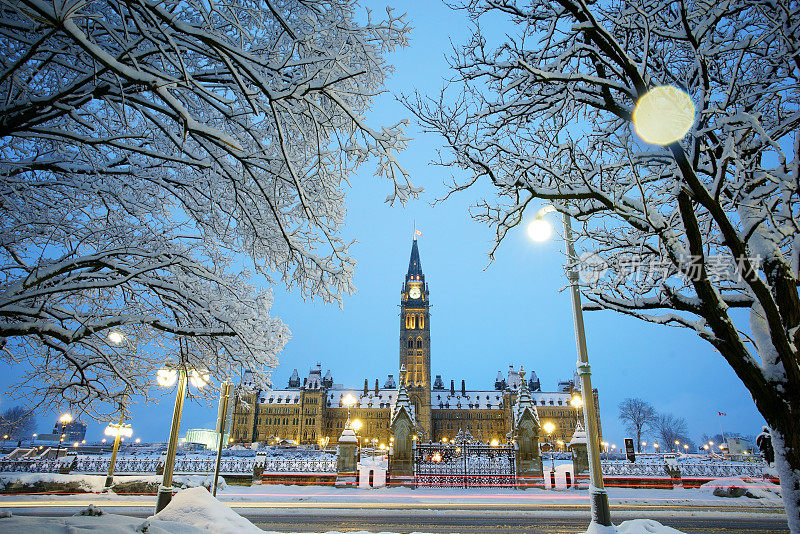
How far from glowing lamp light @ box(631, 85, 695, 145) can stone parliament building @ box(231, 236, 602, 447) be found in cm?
9926

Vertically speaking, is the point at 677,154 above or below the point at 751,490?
above

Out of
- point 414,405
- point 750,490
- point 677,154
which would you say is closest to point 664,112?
point 677,154

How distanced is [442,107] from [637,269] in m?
4.76

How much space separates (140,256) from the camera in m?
6.41

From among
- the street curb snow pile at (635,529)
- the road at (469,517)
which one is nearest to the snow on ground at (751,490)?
the road at (469,517)

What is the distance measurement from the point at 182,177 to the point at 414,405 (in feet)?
322

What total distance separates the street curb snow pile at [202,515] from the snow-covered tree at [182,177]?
7.18 feet

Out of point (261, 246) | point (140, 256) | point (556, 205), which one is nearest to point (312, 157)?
point (261, 246)

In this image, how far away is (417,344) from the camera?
10925cm

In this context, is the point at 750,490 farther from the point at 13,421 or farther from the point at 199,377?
the point at 13,421

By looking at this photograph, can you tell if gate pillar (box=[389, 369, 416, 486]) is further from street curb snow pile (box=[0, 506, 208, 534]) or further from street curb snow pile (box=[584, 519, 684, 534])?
street curb snow pile (box=[0, 506, 208, 534])

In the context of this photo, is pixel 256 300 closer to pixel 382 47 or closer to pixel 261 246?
pixel 261 246

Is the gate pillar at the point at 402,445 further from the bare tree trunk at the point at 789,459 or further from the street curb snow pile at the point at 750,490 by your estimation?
the bare tree trunk at the point at 789,459

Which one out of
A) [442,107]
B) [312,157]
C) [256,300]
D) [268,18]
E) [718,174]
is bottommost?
[256,300]
